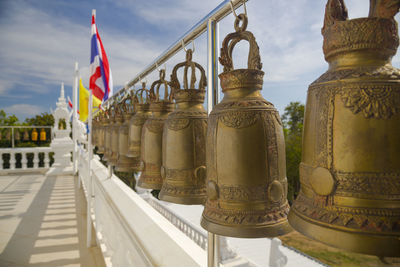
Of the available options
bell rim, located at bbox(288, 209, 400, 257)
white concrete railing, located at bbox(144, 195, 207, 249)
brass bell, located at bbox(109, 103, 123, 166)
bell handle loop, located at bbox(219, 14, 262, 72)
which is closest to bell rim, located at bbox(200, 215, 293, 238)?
bell rim, located at bbox(288, 209, 400, 257)

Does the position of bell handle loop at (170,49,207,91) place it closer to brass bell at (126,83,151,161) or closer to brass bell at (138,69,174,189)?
brass bell at (138,69,174,189)

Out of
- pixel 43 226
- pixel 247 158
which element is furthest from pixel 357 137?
pixel 43 226

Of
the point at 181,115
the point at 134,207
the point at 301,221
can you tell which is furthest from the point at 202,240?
the point at 301,221

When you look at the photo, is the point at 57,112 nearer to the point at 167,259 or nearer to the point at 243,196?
the point at 167,259

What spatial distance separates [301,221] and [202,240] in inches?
203

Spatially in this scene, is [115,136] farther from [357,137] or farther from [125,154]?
[357,137]

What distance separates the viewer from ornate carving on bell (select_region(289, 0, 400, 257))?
21.9 inches

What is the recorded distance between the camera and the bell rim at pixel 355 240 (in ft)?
1.79

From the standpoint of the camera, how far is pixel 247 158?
0.88 meters

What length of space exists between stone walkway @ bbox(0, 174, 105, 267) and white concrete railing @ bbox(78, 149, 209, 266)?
2.25ft

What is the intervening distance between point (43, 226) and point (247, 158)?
236 inches

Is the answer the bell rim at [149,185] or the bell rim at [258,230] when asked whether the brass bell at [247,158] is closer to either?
the bell rim at [258,230]

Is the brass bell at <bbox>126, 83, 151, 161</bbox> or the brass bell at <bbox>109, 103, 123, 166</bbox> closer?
the brass bell at <bbox>126, 83, 151, 161</bbox>

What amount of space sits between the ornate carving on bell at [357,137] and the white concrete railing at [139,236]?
1.29 meters
